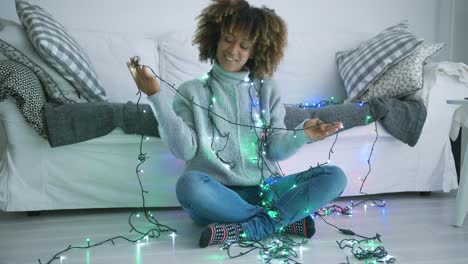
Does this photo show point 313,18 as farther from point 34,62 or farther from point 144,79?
point 144,79

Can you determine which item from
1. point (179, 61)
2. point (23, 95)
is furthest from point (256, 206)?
point (179, 61)

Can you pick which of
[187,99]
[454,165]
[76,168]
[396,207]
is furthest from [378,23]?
[76,168]

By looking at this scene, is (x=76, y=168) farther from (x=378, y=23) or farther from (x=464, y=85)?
(x=378, y=23)

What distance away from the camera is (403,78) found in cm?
221

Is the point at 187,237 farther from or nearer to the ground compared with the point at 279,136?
nearer to the ground

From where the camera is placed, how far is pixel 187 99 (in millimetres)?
1675

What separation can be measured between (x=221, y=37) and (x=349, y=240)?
75cm

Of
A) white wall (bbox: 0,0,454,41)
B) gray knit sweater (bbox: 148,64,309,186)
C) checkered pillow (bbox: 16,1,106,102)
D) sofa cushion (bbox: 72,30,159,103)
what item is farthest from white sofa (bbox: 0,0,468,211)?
gray knit sweater (bbox: 148,64,309,186)

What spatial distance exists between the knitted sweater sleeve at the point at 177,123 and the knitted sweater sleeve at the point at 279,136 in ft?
0.85

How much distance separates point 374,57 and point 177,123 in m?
1.25

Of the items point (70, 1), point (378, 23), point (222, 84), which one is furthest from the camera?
point (378, 23)

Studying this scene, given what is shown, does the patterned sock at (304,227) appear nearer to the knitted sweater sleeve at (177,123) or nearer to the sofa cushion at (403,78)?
the knitted sweater sleeve at (177,123)

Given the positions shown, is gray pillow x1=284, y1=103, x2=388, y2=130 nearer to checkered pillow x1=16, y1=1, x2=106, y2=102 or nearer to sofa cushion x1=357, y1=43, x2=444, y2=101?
sofa cushion x1=357, y1=43, x2=444, y2=101

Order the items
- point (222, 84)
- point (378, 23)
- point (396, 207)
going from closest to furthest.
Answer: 1. point (222, 84)
2. point (396, 207)
3. point (378, 23)
